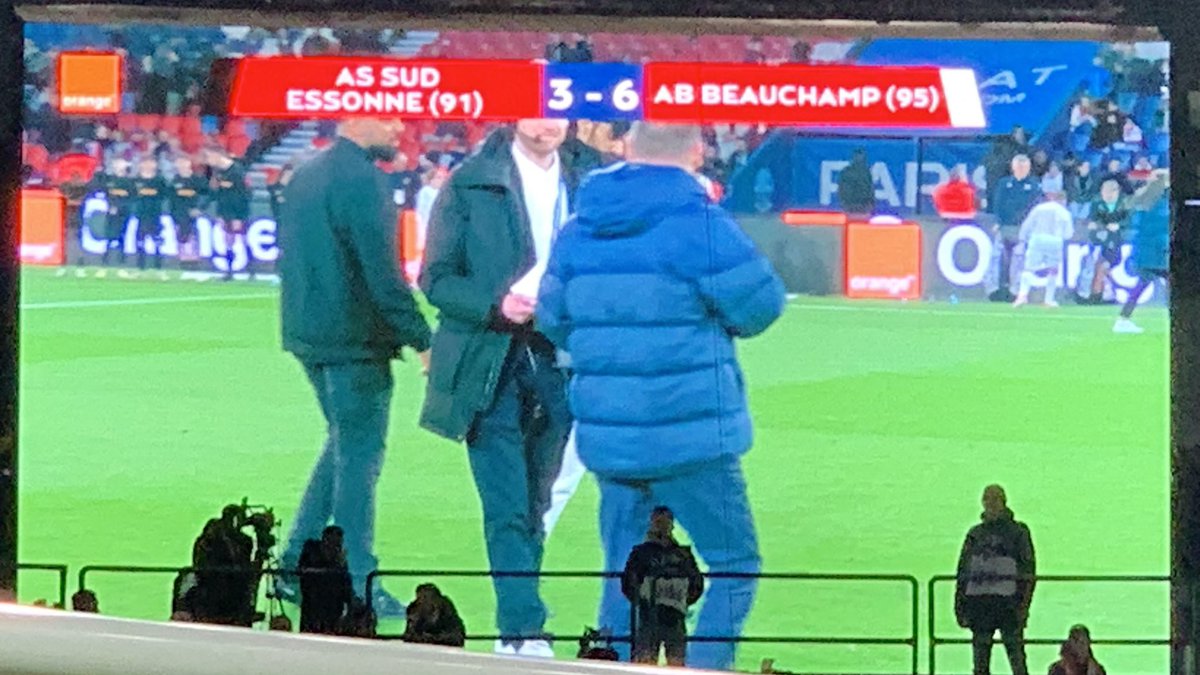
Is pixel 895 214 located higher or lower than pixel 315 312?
higher

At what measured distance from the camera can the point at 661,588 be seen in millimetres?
3273

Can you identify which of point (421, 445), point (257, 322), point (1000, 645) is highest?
point (257, 322)

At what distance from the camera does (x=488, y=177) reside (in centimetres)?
346

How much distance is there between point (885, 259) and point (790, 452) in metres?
→ 0.46

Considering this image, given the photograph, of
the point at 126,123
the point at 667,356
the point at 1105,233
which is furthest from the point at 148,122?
the point at 1105,233

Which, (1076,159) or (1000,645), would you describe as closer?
(1000,645)

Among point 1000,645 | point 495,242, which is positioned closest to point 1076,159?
point 1000,645

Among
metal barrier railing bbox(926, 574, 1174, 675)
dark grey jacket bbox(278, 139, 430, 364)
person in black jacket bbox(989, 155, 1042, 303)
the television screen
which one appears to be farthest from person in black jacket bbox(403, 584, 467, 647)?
person in black jacket bbox(989, 155, 1042, 303)

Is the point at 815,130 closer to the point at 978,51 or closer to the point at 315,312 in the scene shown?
the point at 978,51

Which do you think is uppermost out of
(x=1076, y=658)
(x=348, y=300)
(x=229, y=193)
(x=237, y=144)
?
(x=237, y=144)

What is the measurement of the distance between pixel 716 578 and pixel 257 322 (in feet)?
3.62

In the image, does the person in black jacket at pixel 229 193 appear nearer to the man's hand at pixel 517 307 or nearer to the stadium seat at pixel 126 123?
the stadium seat at pixel 126 123

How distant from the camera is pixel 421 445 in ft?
11.3

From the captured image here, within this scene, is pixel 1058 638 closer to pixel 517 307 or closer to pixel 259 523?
pixel 517 307
